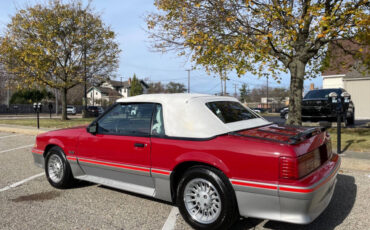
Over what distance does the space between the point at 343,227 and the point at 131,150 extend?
2.64 meters

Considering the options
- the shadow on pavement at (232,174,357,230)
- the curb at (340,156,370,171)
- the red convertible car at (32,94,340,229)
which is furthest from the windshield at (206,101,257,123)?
the curb at (340,156,370,171)

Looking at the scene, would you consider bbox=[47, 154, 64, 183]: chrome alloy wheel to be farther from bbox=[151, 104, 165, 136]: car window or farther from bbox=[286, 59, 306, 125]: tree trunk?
bbox=[286, 59, 306, 125]: tree trunk

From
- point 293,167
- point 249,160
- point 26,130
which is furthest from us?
point 26,130

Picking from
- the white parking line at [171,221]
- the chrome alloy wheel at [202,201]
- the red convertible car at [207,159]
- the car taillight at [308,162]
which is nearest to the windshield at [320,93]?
the red convertible car at [207,159]

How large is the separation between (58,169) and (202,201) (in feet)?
9.16

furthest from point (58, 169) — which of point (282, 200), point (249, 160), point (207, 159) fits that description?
point (282, 200)

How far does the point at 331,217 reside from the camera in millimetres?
3680

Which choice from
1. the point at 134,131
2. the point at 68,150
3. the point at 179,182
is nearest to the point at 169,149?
the point at 179,182

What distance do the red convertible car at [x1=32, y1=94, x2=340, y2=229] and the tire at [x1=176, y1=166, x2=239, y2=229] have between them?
10mm

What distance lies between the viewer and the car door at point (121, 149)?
3.84 m

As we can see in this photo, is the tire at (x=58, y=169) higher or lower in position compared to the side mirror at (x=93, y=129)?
lower

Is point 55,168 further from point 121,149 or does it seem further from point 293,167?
point 293,167

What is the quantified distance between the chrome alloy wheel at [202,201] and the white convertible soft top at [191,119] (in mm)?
547

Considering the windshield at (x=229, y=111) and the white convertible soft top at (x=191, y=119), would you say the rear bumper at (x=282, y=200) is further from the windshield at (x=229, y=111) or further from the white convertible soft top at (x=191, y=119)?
the windshield at (x=229, y=111)
